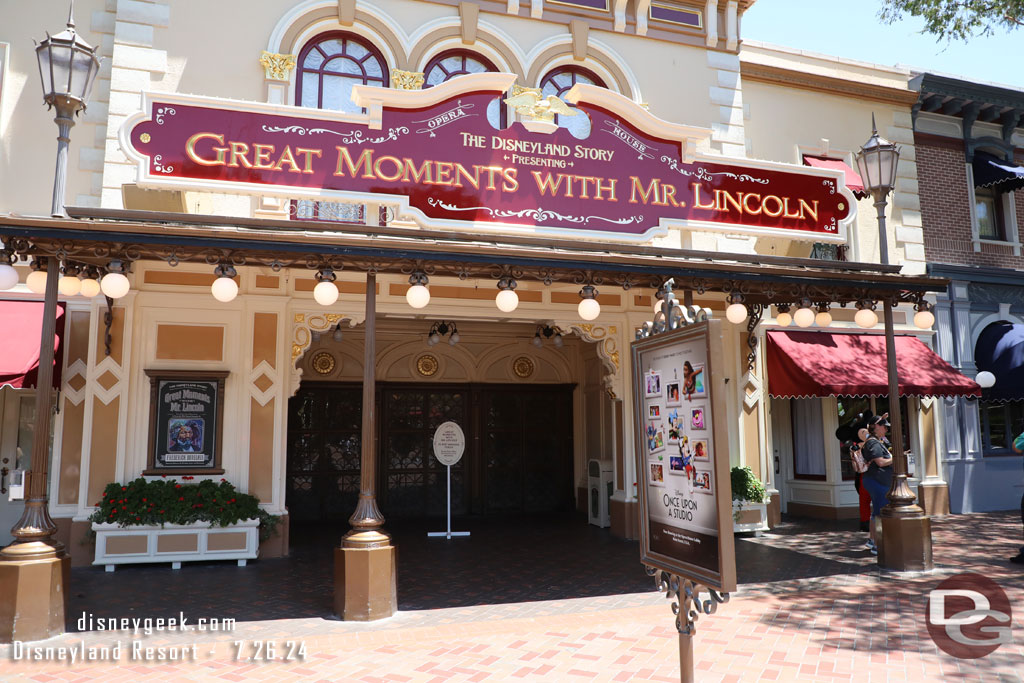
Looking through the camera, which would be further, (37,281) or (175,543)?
(175,543)

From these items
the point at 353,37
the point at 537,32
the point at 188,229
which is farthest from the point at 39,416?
the point at 537,32

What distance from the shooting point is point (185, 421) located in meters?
9.41

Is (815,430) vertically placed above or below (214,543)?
above

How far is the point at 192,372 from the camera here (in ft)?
31.0

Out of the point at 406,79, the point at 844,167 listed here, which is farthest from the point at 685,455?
the point at 844,167

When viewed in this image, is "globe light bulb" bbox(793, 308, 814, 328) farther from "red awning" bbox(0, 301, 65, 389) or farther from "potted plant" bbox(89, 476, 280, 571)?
"red awning" bbox(0, 301, 65, 389)

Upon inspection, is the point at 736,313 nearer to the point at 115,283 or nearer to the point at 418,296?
the point at 418,296

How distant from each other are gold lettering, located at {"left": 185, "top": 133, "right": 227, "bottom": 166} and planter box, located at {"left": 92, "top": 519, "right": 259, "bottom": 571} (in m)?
4.58

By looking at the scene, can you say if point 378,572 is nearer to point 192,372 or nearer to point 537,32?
point 192,372

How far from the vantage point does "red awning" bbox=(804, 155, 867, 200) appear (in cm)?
1267

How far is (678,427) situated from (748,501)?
8059mm

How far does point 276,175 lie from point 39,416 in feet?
11.2

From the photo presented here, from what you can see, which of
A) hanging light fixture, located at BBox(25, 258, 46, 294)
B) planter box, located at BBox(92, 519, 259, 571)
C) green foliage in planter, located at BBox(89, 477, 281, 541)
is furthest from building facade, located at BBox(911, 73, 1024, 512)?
hanging light fixture, located at BBox(25, 258, 46, 294)

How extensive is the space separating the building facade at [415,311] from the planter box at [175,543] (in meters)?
0.45
